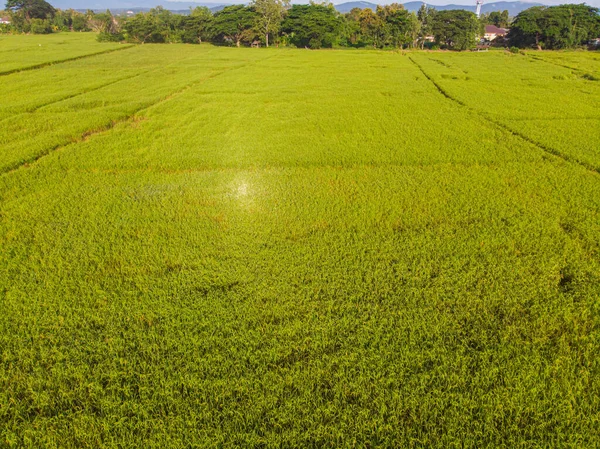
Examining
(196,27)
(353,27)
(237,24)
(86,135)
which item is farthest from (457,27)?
(86,135)

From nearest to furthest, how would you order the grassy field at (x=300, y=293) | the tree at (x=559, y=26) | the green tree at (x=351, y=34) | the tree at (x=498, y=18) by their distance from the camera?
the grassy field at (x=300, y=293)
the tree at (x=559, y=26)
the green tree at (x=351, y=34)
the tree at (x=498, y=18)

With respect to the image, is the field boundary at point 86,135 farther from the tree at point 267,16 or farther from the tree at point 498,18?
the tree at point 498,18

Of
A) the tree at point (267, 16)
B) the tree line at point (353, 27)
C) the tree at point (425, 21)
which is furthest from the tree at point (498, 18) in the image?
the tree at point (267, 16)

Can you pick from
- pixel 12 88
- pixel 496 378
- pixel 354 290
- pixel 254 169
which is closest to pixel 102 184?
pixel 254 169

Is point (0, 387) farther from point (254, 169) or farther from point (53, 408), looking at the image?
point (254, 169)

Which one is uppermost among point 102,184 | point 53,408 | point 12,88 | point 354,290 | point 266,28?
point 266,28
